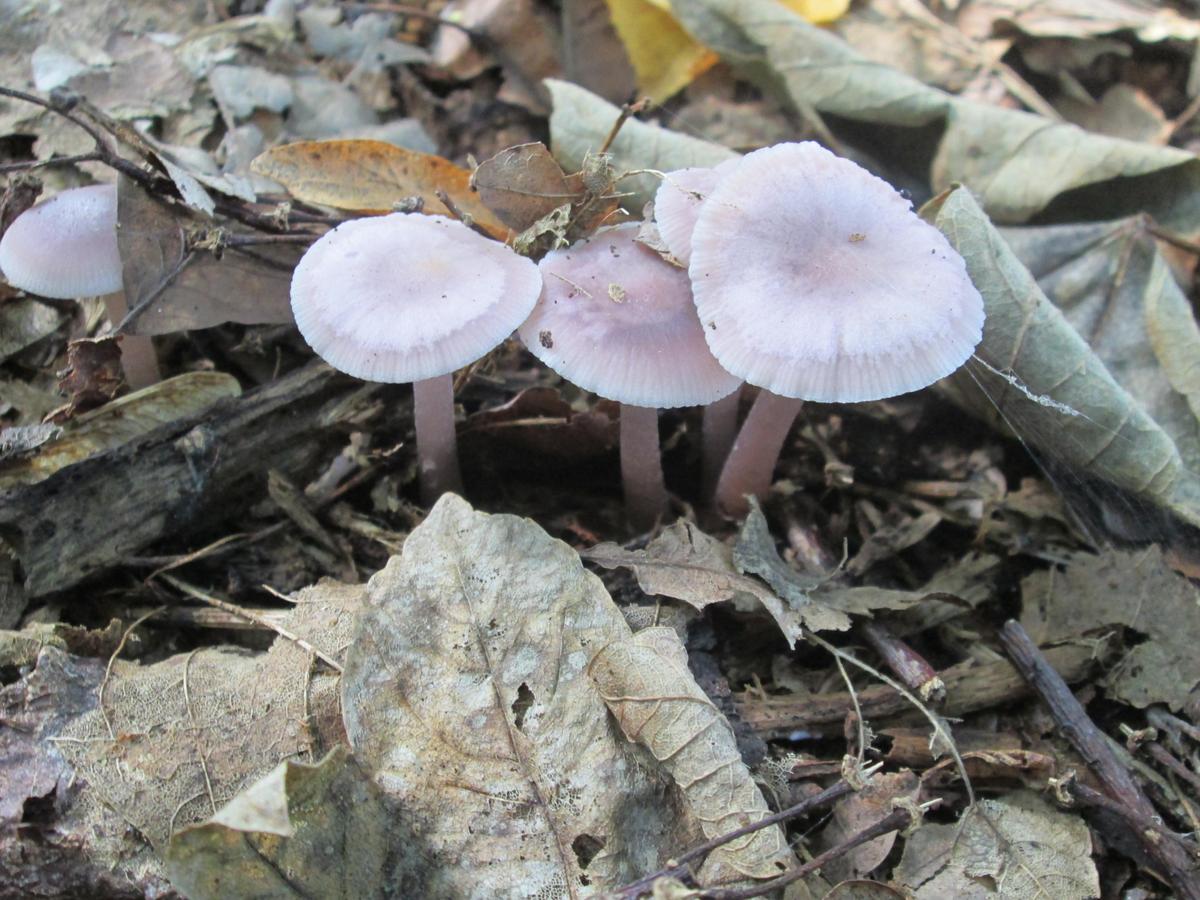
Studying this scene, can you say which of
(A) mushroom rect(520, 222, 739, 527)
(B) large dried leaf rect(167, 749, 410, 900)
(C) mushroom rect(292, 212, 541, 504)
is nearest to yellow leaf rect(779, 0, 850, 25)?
(A) mushroom rect(520, 222, 739, 527)

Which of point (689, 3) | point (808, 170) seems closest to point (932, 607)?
point (808, 170)

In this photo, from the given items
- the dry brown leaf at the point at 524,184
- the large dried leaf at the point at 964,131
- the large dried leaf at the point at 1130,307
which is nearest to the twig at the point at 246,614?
the dry brown leaf at the point at 524,184

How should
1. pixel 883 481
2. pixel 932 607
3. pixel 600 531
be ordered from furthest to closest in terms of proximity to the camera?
pixel 883 481 → pixel 600 531 → pixel 932 607

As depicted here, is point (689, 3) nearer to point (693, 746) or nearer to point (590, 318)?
point (590, 318)

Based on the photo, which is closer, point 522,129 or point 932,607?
point 932,607

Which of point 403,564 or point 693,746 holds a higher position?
point 403,564

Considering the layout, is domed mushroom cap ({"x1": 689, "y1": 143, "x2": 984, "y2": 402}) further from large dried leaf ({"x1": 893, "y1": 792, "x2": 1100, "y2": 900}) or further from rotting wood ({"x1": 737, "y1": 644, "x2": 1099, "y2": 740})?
large dried leaf ({"x1": 893, "y1": 792, "x2": 1100, "y2": 900})

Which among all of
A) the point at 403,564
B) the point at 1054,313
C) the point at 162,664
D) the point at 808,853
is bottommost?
the point at 808,853

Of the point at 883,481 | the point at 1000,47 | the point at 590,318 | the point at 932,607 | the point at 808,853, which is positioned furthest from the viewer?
the point at 1000,47
